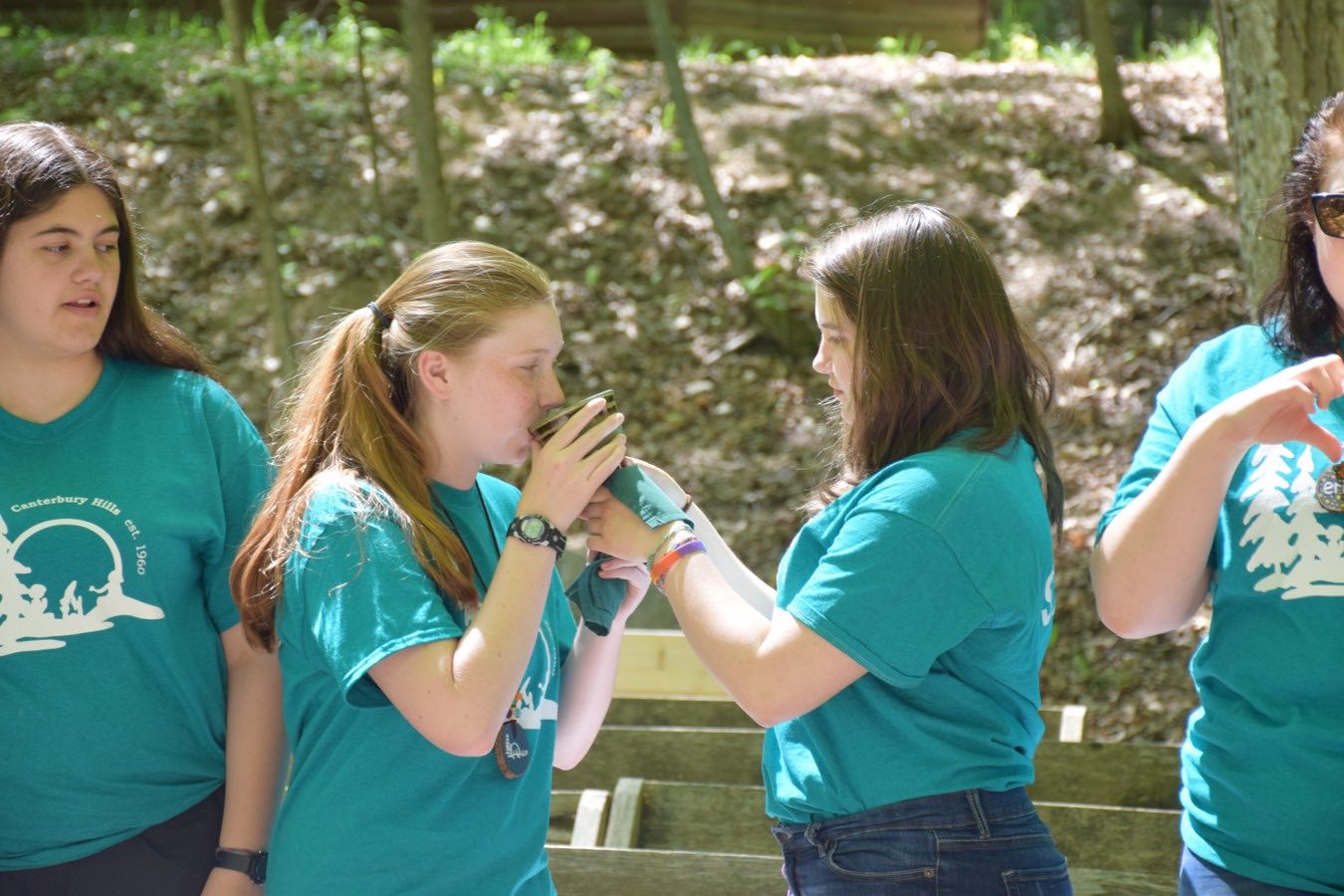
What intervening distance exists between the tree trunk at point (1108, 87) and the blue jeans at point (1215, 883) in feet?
24.4

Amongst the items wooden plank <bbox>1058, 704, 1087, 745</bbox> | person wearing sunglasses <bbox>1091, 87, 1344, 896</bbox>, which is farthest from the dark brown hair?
wooden plank <bbox>1058, 704, 1087, 745</bbox>

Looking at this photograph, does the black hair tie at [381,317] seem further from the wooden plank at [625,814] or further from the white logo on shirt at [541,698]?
the wooden plank at [625,814]

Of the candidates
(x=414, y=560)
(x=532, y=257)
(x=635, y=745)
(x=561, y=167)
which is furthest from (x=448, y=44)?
(x=414, y=560)

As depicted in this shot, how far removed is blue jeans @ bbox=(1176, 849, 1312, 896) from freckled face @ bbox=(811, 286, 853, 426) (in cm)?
89

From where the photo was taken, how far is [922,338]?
2.14 m

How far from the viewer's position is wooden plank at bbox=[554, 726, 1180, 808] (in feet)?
12.4

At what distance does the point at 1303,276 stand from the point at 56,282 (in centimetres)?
220

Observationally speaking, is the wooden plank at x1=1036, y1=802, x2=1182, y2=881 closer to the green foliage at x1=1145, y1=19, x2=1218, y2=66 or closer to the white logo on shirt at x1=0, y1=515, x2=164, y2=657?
the white logo on shirt at x1=0, y1=515, x2=164, y2=657

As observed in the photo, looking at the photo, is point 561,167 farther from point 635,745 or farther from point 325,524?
point 325,524

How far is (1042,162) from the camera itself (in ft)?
28.5

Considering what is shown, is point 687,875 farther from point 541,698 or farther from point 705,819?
point 541,698

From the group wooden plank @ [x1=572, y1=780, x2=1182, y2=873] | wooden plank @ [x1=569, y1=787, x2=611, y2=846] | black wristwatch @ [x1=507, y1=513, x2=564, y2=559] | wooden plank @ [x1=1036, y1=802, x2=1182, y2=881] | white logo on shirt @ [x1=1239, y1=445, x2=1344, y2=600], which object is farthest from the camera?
wooden plank @ [x1=572, y1=780, x2=1182, y2=873]

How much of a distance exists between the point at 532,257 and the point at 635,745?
4879mm

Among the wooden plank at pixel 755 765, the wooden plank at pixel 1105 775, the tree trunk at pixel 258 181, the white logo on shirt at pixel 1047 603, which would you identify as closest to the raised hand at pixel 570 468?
the white logo on shirt at pixel 1047 603
